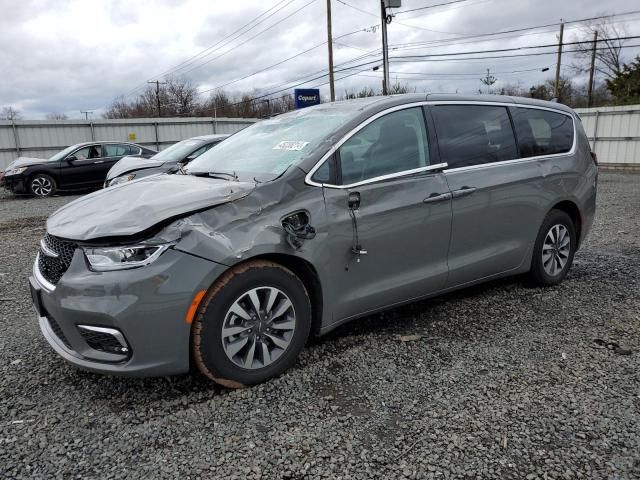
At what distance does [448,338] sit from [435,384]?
0.72 meters

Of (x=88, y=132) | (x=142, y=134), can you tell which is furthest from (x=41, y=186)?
(x=142, y=134)

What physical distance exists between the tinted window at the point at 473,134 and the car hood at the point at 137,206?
159cm

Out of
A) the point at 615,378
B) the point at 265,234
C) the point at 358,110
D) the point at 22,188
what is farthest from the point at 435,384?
the point at 22,188

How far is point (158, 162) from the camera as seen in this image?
9.06 m

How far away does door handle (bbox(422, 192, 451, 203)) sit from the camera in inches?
140

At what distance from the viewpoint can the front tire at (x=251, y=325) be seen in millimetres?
2754

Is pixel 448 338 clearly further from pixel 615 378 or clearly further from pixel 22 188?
pixel 22 188

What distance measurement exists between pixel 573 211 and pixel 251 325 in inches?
133

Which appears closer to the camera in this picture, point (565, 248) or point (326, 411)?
point (326, 411)

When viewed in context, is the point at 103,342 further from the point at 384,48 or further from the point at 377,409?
the point at 384,48

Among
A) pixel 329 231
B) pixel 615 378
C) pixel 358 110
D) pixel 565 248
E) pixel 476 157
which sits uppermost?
pixel 358 110

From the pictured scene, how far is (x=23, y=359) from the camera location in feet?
11.3

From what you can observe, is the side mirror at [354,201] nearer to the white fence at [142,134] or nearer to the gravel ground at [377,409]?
the gravel ground at [377,409]

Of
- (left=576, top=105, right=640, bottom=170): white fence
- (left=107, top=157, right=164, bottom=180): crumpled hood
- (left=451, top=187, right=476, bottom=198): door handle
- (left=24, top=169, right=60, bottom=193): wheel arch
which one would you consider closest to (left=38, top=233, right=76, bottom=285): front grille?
(left=451, top=187, right=476, bottom=198): door handle
